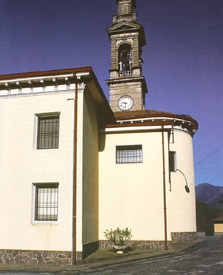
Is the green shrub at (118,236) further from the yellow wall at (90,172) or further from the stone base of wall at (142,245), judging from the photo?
the yellow wall at (90,172)

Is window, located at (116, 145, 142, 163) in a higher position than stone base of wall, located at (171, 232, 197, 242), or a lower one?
higher

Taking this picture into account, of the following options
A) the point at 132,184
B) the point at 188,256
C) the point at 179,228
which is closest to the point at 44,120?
the point at 132,184

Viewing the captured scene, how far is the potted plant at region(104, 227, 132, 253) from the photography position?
13016mm

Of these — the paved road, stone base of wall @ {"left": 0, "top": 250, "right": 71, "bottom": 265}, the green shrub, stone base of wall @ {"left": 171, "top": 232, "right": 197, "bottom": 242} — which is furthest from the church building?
stone base of wall @ {"left": 171, "top": 232, "right": 197, "bottom": 242}

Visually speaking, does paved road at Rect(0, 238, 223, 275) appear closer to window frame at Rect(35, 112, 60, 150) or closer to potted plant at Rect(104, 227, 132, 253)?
potted plant at Rect(104, 227, 132, 253)

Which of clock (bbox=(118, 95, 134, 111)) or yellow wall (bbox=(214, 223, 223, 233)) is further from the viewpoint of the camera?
clock (bbox=(118, 95, 134, 111))

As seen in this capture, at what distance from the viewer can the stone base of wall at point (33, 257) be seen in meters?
10.9

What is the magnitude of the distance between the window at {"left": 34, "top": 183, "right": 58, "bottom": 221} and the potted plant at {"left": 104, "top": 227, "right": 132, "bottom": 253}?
3256 millimetres

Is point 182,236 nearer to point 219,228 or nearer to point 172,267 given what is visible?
point 172,267

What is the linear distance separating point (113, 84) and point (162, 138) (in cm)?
1592

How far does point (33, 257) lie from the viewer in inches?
436

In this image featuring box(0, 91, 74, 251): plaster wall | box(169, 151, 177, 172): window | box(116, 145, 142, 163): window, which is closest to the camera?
box(0, 91, 74, 251): plaster wall

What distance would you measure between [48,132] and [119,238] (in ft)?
18.4

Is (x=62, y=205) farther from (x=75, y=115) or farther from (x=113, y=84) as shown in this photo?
A: (x=113, y=84)
